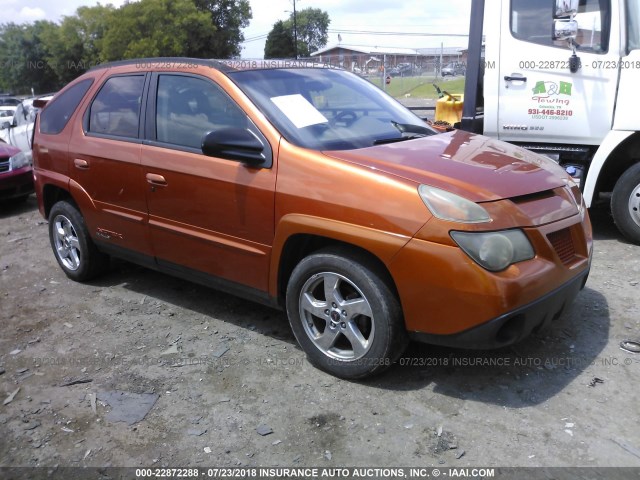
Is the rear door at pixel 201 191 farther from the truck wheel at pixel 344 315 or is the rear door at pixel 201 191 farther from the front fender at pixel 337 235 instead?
the truck wheel at pixel 344 315

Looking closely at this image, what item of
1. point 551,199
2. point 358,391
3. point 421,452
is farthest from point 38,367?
point 551,199

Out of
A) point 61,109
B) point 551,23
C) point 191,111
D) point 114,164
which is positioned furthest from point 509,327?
point 61,109

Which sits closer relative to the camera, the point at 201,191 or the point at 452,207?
the point at 452,207

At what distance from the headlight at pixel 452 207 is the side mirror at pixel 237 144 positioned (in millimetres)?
1044

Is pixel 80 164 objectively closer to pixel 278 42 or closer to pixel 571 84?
pixel 571 84

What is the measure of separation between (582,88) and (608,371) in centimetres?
311

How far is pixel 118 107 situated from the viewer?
4430 mm

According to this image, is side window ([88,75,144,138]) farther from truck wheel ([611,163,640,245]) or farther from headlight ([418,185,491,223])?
truck wheel ([611,163,640,245])

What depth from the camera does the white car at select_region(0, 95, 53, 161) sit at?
34.2ft

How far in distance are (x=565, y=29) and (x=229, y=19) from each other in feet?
219

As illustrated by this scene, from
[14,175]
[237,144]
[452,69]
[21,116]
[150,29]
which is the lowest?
[14,175]

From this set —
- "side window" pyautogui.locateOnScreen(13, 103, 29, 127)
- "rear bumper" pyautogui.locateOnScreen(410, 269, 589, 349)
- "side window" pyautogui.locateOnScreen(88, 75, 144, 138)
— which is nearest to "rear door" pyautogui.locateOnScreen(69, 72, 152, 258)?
"side window" pyautogui.locateOnScreen(88, 75, 144, 138)

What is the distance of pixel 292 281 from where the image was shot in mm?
3398

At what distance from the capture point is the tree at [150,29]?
179 feet
